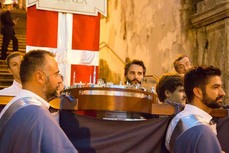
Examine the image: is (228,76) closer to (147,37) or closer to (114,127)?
(147,37)

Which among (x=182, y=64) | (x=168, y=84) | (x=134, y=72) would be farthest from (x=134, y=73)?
(x=168, y=84)

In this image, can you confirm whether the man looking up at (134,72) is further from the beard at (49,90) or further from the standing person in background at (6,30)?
the standing person in background at (6,30)

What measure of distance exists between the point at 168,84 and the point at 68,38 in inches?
59.2

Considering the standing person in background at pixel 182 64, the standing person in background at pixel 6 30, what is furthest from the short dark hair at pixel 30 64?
the standing person in background at pixel 6 30

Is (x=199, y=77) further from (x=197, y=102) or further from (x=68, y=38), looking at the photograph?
(x=68, y=38)

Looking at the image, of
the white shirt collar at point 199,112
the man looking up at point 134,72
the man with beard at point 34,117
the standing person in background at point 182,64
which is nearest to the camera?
the man with beard at point 34,117

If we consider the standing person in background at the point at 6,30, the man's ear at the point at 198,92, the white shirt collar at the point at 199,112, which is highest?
the standing person in background at the point at 6,30

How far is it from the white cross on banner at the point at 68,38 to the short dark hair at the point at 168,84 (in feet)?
3.42

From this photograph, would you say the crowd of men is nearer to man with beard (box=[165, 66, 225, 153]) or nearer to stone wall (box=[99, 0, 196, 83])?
man with beard (box=[165, 66, 225, 153])

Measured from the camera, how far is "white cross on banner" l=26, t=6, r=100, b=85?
458 cm

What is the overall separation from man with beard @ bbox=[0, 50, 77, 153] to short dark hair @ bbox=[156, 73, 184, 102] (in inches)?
46.8

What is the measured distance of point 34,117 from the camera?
7.90 feet

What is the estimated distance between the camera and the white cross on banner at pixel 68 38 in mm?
4582

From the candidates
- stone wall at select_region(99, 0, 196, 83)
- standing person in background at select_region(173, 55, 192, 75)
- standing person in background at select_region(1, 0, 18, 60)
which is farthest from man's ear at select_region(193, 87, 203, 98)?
standing person in background at select_region(1, 0, 18, 60)
